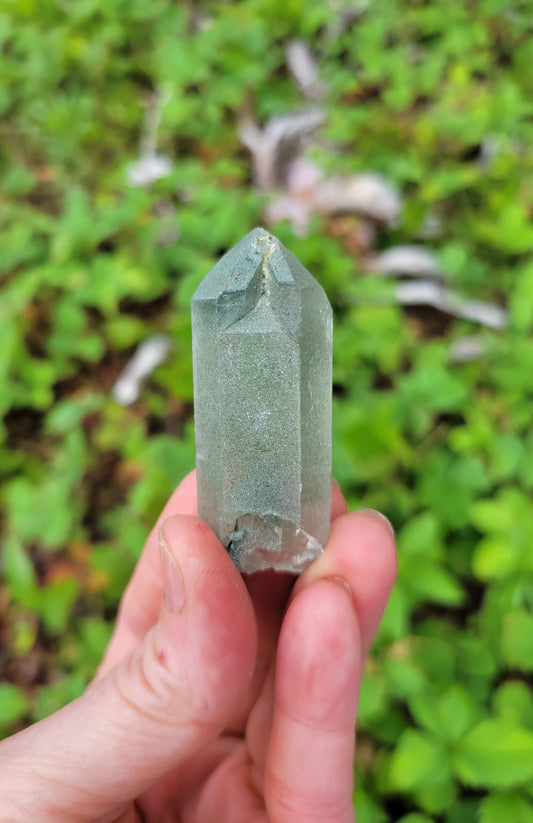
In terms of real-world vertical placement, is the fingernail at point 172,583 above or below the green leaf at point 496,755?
above

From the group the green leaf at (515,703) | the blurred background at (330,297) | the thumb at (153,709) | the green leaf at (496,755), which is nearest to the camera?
the thumb at (153,709)

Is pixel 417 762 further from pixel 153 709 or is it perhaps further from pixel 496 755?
pixel 153 709

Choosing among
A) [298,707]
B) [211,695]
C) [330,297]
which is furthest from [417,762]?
[330,297]

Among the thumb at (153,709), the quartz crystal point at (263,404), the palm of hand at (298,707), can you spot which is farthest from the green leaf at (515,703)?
the thumb at (153,709)

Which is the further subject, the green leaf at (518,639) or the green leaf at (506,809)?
the green leaf at (518,639)

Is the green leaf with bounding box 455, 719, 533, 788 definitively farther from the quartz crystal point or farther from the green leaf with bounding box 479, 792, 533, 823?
the quartz crystal point

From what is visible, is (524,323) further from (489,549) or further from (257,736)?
(257,736)

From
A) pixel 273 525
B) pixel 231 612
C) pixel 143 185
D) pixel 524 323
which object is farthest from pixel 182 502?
pixel 143 185

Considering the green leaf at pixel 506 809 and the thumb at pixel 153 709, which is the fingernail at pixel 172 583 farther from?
the green leaf at pixel 506 809
